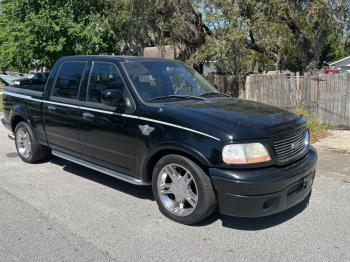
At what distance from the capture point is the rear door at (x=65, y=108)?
18.9 feet

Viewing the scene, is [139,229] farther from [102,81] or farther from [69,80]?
[69,80]

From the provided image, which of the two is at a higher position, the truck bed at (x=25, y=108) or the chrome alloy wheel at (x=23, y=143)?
the truck bed at (x=25, y=108)

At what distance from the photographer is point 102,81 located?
545 cm

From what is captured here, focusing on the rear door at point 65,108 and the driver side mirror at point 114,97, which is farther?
the rear door at point 65,108

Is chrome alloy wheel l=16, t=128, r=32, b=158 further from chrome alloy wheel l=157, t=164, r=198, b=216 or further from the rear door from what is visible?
chrome alloy wheel l=157, t=164, r=198, b=216

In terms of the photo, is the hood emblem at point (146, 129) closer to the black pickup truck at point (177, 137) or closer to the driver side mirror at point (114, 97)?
the black pickup truck at point (177, 137)

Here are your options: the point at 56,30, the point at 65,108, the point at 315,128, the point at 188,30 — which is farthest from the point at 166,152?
the point at 56,30

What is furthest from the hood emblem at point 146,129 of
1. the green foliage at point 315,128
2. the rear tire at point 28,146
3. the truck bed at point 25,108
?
the green foliage at point 315,128

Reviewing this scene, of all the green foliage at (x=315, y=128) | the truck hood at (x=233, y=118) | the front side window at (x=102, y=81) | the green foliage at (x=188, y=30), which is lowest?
the green foliage at (x=315, y=128)

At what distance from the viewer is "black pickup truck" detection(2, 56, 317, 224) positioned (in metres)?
4.05

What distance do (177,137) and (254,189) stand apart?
0.97 m

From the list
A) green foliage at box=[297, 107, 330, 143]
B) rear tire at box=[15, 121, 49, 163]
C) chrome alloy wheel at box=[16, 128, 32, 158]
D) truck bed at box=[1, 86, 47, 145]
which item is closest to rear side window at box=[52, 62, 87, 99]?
truck bed at box=[1, 86, 47, 145]

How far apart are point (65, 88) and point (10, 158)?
8.00ft

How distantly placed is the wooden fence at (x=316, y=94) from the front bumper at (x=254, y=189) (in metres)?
7.15
